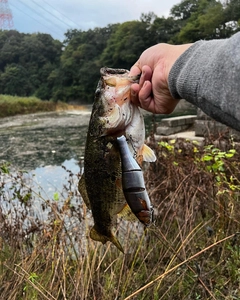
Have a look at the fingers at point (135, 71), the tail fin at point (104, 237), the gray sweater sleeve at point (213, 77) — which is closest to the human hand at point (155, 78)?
the fingers at point (135, 71)

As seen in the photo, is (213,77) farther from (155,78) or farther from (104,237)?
(104,237)

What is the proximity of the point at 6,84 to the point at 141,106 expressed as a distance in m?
52.1

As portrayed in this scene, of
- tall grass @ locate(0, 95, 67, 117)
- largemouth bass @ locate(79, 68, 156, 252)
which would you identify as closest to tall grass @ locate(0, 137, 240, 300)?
largemouth bass @ locate(79, 68, 156, 252)

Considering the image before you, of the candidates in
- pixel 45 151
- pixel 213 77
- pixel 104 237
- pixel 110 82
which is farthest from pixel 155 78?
pixel 45 151

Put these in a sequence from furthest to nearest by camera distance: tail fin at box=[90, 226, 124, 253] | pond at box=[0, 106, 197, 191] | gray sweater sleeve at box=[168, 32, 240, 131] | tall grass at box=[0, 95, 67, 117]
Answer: tall grass at box=[0, 95, 67, 117]
pond at box=[0, 106, 197, 191]
tail fin at box=[90, 226, 124, 253]
gray sweater sleeve at box=[168, 32, 240, 131]

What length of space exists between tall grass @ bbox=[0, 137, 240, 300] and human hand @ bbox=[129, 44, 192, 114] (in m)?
1.25

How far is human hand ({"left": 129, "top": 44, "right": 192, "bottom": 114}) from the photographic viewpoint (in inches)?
66.1

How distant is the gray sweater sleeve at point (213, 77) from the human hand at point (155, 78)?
0.14 meters

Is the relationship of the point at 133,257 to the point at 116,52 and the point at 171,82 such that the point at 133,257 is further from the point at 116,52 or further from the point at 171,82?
the point at 116,52

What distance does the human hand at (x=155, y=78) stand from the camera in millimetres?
1680

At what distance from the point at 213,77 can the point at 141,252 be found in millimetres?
2755

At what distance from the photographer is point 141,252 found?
3725 mm

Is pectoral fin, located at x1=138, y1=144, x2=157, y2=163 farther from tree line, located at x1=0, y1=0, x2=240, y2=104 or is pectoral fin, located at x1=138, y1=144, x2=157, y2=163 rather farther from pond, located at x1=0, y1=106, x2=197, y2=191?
tree line, located at x1=0, y1=0, x2=240, y2=104

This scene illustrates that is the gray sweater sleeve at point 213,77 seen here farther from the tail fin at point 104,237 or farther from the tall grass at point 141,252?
the tall grass at point 141,252
